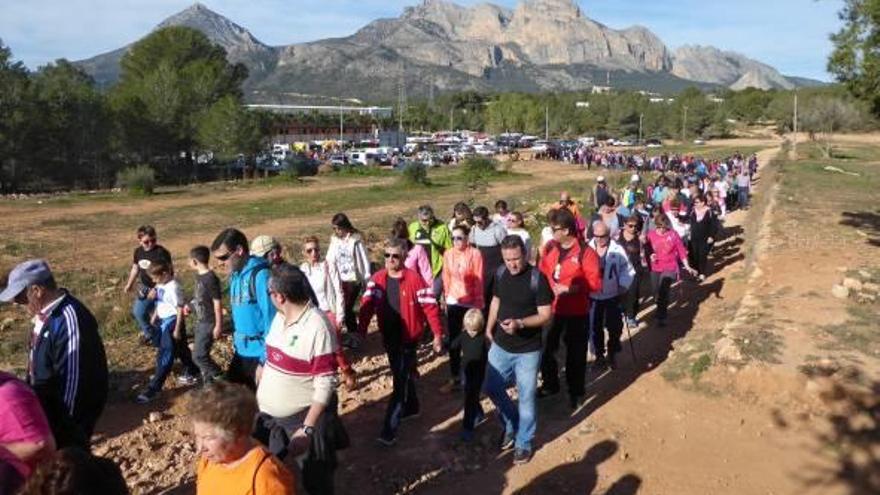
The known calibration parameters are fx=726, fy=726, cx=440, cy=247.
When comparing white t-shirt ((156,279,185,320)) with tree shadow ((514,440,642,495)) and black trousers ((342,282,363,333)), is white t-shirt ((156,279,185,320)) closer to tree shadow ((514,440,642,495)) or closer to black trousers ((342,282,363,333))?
black trousers ((342,282,363,333))

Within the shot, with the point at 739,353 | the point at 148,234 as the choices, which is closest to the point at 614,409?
the point at 739,353

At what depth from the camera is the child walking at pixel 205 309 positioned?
5984 millimetres

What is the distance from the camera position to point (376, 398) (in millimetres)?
6578

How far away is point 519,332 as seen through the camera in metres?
5.01

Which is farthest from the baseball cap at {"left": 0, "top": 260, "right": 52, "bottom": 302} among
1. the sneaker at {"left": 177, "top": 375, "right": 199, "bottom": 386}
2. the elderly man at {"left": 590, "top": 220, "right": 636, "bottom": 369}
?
the elderly man at {"left": 590, "top": 220, "right": 636, "bottom": 369}

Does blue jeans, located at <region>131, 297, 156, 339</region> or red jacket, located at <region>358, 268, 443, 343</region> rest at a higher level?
red jacket, located at <region>358, 268, 443, 343</region>

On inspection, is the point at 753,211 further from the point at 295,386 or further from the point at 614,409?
the point at 295,386

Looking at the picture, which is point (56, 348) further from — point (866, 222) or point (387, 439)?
point (866, 222)

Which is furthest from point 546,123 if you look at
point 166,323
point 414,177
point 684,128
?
point 166,323

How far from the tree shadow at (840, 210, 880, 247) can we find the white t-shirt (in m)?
13.0

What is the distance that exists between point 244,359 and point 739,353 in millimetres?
4481

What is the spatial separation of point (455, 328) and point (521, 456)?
1781mm

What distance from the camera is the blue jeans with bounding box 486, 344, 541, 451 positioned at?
199 inches

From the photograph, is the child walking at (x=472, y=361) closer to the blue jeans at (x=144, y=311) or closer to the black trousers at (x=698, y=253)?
the blue jeans at (x=144, y=311)
